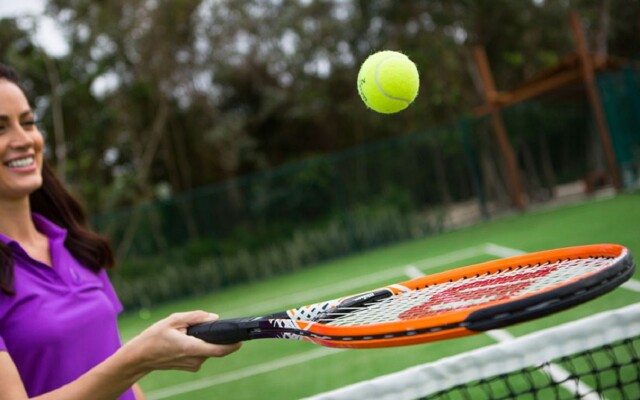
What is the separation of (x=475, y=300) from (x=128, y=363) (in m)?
0.87

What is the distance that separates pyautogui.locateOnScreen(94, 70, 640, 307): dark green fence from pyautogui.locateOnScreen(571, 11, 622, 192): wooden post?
49 centimetres

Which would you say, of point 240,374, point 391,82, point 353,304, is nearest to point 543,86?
point 240,374

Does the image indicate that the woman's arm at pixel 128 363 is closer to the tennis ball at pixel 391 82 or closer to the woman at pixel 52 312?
the woman at pixel 52 312

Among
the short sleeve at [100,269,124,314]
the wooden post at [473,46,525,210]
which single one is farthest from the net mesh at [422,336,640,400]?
the wooden post at [473,46,525,210]

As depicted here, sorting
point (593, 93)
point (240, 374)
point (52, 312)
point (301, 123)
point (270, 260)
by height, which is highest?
point (301, 123)

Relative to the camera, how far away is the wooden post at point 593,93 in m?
9.51

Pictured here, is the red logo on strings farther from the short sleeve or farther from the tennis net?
the short sleeve

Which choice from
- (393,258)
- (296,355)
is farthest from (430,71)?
(296,355)

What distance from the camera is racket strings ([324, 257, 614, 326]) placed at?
5.54 ft

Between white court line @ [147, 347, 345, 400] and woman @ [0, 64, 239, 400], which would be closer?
woman @ [0, 64, 239, 400]

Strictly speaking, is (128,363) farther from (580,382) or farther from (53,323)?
(580,382)

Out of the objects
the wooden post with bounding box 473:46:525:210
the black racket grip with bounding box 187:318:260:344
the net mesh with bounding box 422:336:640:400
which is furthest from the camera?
the wooden post with bounding box 473:46:525:210

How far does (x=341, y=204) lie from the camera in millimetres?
11758

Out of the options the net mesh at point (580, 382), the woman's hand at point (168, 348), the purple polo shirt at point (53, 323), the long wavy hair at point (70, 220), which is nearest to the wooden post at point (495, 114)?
the net mesh at point (580, 382)
